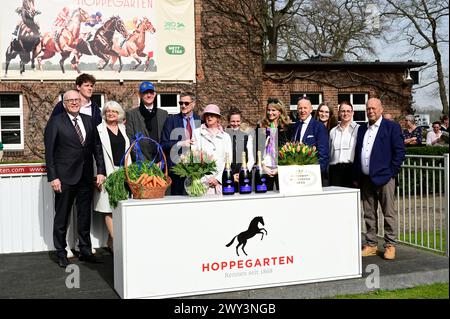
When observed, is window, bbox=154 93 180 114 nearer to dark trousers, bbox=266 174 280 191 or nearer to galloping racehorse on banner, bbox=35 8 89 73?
galloping racehorse on banner, bbox=35 8 89 73

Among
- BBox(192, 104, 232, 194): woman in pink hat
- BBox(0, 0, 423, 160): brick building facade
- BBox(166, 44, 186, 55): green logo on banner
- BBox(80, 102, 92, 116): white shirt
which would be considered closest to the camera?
BBox(192, 104, 232, 194): woman in pink hat

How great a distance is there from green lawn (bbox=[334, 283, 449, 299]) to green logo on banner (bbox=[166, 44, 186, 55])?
1252 cm

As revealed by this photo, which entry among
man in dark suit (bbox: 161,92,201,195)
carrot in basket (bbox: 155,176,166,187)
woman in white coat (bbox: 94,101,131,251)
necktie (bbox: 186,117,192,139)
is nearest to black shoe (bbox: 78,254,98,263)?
woman in white coat (bbox: 94,101,131,251)

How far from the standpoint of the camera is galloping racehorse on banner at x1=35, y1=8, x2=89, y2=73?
49.2ft

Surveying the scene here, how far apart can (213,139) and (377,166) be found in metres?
1.84

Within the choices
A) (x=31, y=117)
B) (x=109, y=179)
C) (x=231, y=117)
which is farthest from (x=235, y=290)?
(x=31, y=117)

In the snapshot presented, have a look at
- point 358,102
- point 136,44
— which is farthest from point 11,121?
point 358,102

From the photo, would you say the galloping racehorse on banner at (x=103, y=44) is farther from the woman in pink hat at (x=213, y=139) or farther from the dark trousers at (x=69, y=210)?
the woman in pink hat at (x=213, y=139)

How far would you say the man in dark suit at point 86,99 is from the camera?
19.5 ft

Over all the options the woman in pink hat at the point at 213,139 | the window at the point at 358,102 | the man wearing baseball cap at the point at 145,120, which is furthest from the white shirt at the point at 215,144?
the window at the point at 358,102

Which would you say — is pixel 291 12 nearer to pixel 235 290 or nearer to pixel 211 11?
pixel 211 11

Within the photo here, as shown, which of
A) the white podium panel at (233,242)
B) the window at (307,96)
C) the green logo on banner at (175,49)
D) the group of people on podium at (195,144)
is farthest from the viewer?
the window at (307,96)
